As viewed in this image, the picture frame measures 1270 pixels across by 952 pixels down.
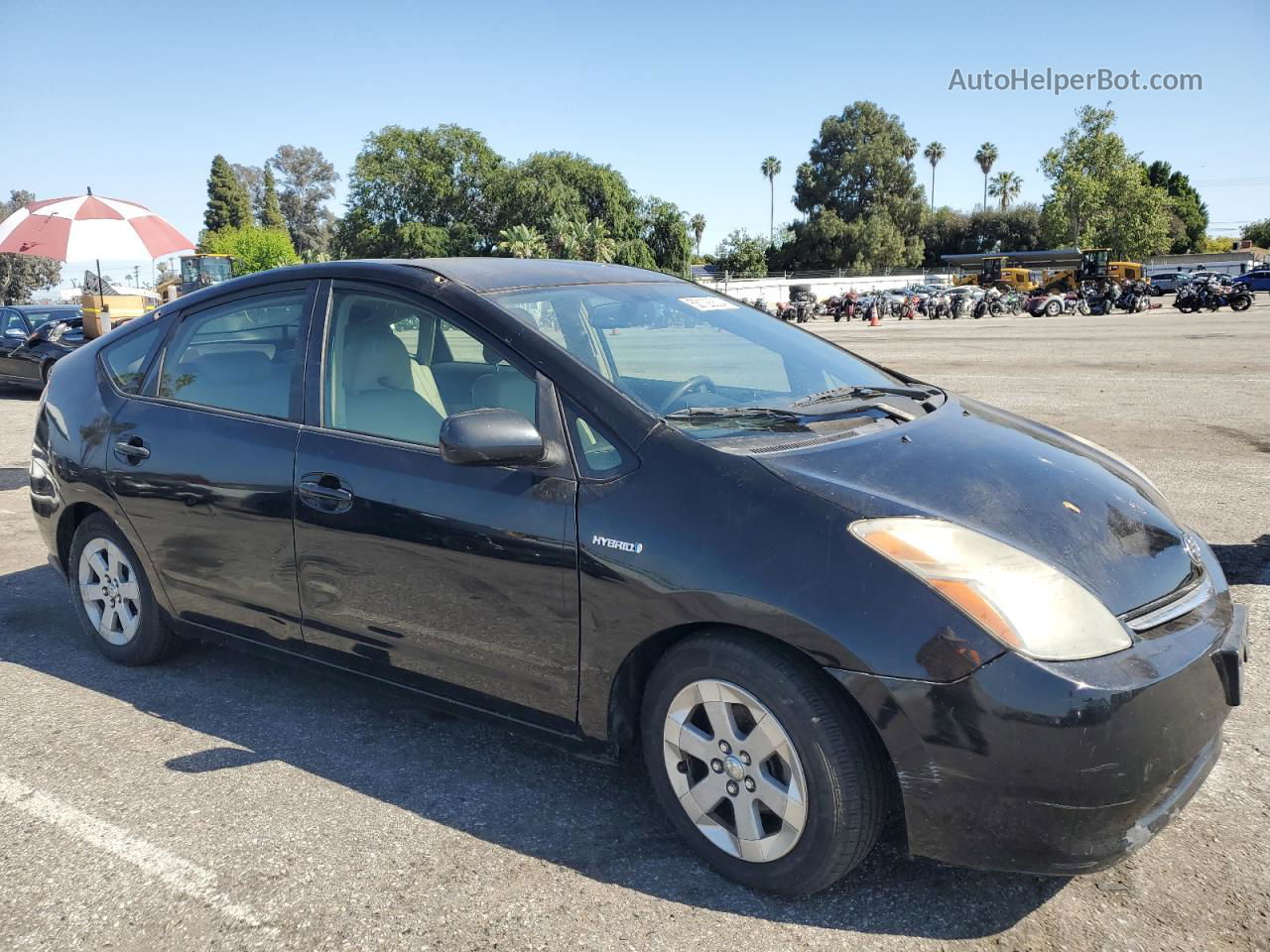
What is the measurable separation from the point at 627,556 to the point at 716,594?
0.28 meters

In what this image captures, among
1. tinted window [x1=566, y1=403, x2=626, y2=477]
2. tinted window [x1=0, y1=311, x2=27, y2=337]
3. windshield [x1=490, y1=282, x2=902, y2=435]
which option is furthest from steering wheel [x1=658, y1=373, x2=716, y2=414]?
tinted window [x1=0, y1=311, x2=27, y2=337]

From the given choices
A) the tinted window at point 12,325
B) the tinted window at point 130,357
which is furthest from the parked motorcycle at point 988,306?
the tinted window at point 130,357

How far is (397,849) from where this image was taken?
277cm

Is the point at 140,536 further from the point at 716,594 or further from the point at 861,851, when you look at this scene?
the point at 861,851

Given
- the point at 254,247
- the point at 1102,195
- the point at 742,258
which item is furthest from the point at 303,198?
the point at 1102,195

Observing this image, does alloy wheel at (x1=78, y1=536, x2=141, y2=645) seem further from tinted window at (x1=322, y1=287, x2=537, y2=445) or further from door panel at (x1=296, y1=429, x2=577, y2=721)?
tinted window at (x1=322, y1=287, x2=537, y2=445)

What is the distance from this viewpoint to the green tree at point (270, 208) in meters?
110

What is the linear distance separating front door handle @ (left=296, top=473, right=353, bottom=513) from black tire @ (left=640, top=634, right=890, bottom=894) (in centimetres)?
128

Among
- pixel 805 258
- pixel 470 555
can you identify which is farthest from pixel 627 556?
pixel 805 258

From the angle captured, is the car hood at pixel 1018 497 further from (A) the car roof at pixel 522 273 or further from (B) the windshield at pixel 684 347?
(A) the car roof at pixel 522 273

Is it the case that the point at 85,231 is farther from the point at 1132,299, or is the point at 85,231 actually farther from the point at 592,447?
the point at 1132,299

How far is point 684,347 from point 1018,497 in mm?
1322

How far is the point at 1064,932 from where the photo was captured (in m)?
2.35

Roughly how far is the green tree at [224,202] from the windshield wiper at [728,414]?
113 metres
